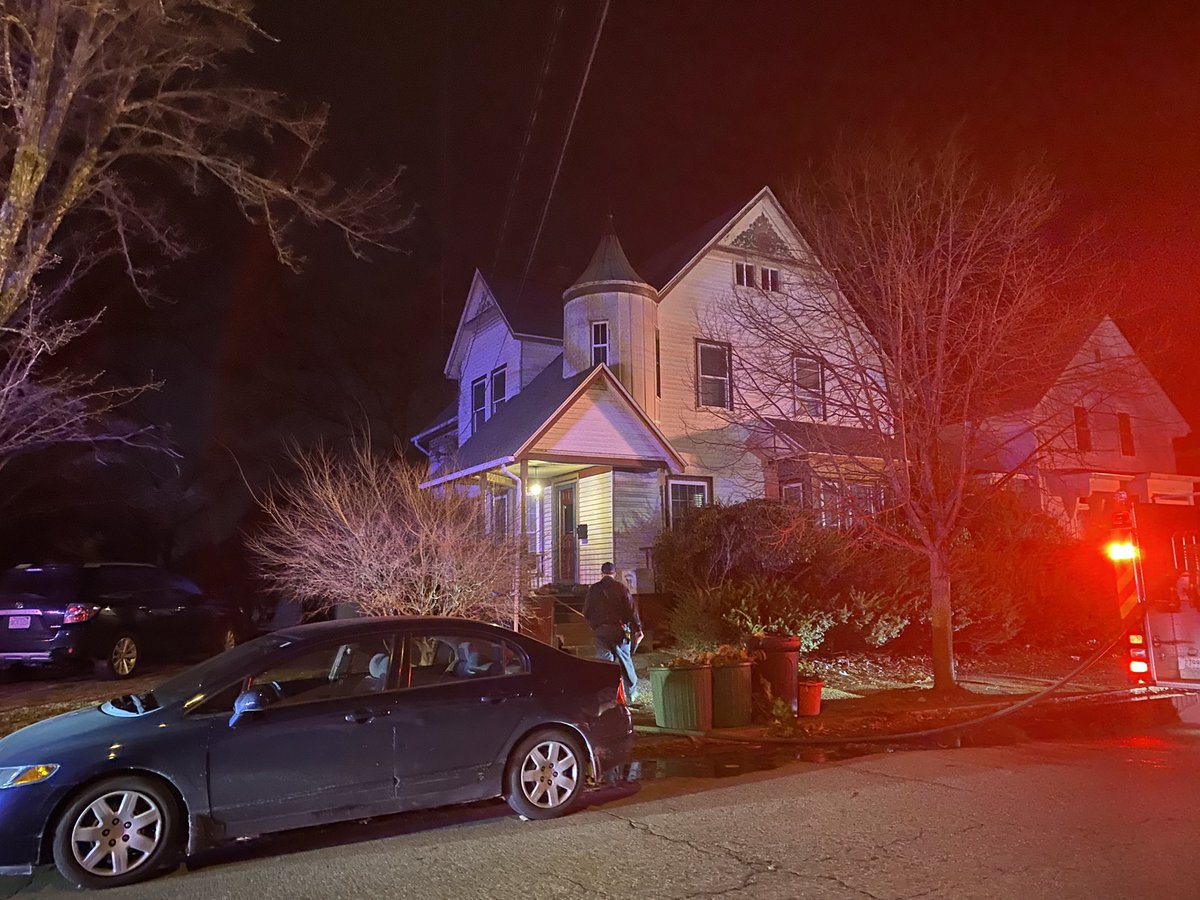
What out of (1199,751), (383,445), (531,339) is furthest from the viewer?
(383,445)

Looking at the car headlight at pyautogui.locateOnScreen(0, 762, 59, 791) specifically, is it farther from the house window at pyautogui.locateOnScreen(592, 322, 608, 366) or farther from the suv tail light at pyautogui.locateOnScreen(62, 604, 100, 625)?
the house window at pyautogui.locateOnScreen(592, 322, 608, 366)

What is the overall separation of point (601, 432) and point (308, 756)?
13244mm

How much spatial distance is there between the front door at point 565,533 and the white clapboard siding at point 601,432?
317 centimetres

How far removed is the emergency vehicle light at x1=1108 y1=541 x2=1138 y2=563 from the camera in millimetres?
9922

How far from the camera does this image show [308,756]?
5.63 metres

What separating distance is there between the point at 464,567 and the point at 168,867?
7.13 m

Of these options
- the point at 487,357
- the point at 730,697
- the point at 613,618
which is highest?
the point at 487,357

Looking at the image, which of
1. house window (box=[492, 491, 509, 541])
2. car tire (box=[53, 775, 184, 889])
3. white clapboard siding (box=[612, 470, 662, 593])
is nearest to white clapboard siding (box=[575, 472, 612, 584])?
white clapboard siding (box=[612, 470, 662, 593])

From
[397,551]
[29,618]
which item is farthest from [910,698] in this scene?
[29,618]

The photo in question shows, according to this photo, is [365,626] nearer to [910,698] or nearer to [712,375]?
[910,698]

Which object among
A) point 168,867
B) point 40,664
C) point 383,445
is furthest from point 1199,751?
point 383,445

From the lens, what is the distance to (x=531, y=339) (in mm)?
22859

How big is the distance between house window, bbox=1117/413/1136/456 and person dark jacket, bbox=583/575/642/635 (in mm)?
24162

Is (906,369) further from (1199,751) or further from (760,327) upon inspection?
(1199,751)
